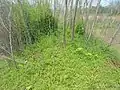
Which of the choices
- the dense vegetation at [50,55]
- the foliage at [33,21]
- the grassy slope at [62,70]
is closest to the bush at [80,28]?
the dense vegetation at [50,55]

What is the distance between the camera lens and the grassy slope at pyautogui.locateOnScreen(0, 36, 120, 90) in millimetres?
4590

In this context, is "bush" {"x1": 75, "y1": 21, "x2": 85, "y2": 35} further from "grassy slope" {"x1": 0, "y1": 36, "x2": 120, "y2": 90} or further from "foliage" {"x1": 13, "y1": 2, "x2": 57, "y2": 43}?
"grassy slope" {"x1": 0, "y1": 36, "x2": 120, "y2": 90}

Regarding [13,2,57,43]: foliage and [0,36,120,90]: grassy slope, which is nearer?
[0,36,120,90]: grassy slope

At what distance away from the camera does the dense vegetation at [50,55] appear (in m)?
4.67

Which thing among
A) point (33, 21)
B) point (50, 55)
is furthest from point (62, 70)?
point (33, 21)

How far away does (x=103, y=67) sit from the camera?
206 inches

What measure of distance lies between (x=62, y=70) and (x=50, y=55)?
2.04ft

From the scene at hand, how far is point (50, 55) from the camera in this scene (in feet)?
18.0

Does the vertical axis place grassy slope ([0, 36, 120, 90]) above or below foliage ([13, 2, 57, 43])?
below

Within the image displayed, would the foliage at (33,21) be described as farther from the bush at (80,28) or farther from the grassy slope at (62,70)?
the bush at (80,28)

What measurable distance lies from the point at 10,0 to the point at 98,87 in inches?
110

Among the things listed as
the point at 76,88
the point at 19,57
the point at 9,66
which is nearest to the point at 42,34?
the point at 19,57

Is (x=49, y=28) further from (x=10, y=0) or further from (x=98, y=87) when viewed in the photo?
(x=98, y=87)

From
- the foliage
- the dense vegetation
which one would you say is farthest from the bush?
the foliage
